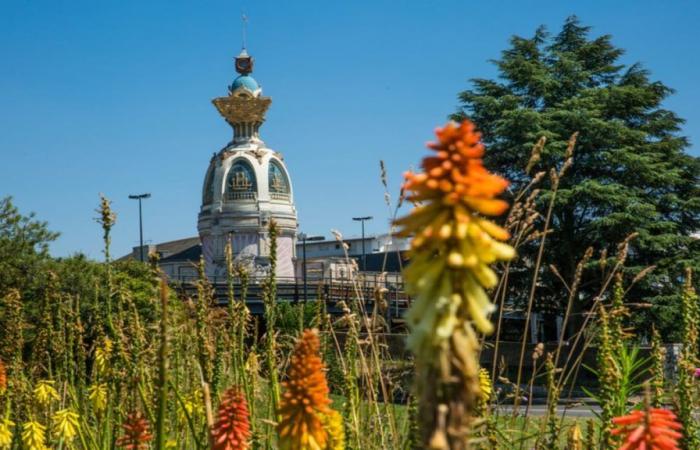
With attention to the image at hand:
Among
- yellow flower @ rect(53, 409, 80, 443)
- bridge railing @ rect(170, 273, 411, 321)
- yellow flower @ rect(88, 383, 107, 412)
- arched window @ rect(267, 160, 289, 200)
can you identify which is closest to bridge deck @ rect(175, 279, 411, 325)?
bridge railing @ rect(170, 273, 411, 321)

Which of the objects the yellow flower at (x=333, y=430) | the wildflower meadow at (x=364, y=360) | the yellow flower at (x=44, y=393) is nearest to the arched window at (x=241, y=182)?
the wildflower meadow at (x=364, y=360)

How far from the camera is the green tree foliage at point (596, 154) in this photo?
28.8m

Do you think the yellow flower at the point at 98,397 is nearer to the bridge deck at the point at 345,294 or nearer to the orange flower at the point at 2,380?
the bridge deck at the point at 345,294

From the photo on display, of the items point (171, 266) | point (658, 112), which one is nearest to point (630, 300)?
point (658, 112)

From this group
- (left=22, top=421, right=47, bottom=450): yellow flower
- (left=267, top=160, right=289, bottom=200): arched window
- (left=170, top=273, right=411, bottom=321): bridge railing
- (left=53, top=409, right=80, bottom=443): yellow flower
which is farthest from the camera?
(left=267, top=160, right=289, bottom=200): arched window

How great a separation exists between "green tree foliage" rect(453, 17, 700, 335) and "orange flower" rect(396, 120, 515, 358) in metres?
27.3

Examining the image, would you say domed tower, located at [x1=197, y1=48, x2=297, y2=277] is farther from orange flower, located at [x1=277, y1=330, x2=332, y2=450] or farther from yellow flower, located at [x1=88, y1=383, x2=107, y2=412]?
orange flower, located at [x1=277, y1=330, x2=332, y2=450]

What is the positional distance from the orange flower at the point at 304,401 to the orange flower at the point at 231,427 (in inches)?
10.0

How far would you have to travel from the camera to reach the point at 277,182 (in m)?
77.7

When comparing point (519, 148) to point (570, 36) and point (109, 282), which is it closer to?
point (570, 36)

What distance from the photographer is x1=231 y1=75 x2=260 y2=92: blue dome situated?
81750 mm

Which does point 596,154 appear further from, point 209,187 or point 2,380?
point 209,187

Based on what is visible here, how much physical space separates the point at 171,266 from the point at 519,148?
6533 centimetres

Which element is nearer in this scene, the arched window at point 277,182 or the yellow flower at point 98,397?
the yellow flower at point 98,397
